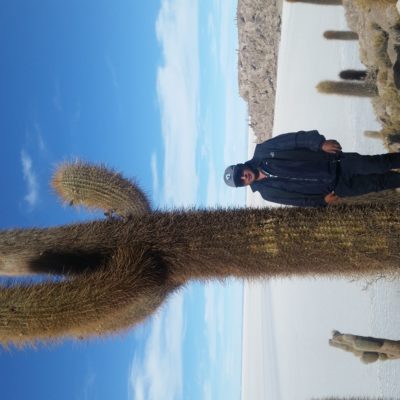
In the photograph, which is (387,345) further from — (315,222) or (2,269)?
(2,269)

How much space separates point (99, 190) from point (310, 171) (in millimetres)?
1859

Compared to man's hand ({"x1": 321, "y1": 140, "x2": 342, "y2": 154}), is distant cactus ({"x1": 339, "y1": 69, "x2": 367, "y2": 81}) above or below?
above

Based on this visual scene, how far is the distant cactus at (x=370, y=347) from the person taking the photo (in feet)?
20.6

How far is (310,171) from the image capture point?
446cm

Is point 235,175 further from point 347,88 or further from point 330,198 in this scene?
point 347,88

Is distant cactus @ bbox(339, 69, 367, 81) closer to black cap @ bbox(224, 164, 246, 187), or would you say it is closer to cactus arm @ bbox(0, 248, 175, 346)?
black cap @ bbox(224, 164, 246, 187)

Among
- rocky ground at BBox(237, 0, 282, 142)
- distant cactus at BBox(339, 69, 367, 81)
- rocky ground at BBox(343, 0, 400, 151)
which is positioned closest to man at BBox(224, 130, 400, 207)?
rocky ground at BBox(343, 0, 400, 151)

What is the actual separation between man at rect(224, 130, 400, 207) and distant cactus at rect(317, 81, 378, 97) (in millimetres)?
4430

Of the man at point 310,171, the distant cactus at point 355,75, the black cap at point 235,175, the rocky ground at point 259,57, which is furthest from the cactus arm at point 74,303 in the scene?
the rocky ground at point 259,57

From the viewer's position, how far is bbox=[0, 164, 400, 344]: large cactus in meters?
3.93

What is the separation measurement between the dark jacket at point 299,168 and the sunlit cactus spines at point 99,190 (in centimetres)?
116

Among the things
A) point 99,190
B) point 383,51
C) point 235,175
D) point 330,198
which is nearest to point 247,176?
point 235,175

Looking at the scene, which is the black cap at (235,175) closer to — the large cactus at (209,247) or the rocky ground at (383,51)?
the large cactus at (209,247)

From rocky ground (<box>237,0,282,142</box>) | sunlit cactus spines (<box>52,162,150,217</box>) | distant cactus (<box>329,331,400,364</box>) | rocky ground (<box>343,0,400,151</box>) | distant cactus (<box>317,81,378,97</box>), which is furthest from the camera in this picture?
rocky ground (<box>237,0,282,142</box>)
